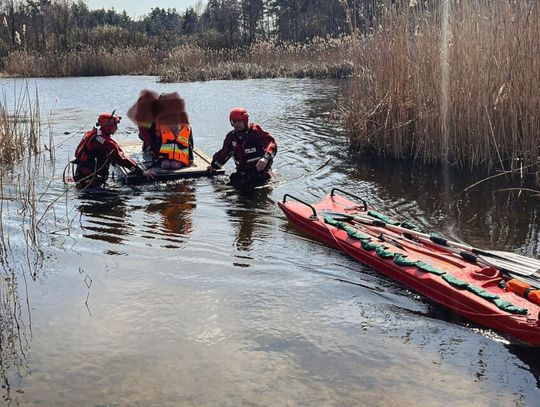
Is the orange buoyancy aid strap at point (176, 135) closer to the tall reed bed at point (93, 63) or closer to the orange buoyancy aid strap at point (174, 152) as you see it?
the orange buoyancy aid strap at point (174, 152)

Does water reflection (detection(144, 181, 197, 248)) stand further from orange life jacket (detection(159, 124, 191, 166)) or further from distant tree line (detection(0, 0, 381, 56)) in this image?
distant tree line (detection(0, 0, 381, 56))

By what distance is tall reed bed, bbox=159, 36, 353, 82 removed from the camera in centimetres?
2186

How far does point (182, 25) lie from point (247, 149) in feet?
132

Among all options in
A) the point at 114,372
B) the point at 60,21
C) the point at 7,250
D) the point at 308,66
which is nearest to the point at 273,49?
the point at 308,66

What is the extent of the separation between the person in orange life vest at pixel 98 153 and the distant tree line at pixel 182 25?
18.4m

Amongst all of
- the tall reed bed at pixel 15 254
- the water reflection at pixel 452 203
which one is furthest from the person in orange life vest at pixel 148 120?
the water reflection at pixel 452 203

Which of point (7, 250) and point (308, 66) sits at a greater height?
point (308, 66)

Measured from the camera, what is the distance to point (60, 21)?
30.0m

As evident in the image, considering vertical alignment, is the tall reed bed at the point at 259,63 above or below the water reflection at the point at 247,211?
above

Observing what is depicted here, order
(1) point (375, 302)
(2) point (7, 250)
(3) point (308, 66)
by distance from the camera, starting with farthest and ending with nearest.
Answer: (3) point (308, 66) → (2) point (7, 250) → (1) point (375, 302)

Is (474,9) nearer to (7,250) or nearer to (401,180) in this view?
(401,180)

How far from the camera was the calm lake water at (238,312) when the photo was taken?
325 centimetres

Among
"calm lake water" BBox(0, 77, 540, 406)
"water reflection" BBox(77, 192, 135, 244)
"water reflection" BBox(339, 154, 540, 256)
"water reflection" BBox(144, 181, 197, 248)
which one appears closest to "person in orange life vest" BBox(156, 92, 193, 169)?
"water reflection" BBox(144, 181, 197, 248)

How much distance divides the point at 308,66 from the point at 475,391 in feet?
65.9
